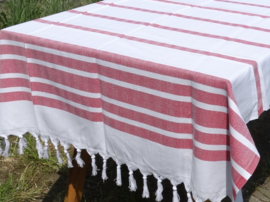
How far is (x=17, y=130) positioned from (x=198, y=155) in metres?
0.69

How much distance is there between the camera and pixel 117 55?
132 cm

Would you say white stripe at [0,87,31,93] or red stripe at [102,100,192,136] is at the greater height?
red stripe at [102,100,192,136]

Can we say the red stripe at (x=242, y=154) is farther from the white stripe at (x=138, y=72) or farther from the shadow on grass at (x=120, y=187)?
the shadow on grass at (x=120, y=187)

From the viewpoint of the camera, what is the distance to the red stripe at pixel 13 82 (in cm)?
159

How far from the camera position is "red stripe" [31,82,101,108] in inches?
56.3

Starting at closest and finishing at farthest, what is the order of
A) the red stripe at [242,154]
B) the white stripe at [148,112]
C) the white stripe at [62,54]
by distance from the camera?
1. the red stripe at [242,154]
2. the white stripe at [148,112]
3. the white stripe at [62,54]

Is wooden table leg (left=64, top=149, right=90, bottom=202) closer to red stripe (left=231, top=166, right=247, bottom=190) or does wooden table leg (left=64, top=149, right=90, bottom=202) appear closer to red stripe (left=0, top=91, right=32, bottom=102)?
red stripe (left=0, top=91, right=32, bottom=102)

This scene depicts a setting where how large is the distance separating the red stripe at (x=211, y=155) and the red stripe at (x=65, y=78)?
0.37 metres

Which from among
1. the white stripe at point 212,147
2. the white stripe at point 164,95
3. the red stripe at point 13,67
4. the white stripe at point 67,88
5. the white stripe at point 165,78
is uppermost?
the white stripe at point 165,78

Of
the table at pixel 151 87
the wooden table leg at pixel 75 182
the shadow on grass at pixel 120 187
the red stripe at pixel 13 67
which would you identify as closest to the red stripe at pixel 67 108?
the table at pixel 151 87

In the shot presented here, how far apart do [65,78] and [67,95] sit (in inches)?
2.3

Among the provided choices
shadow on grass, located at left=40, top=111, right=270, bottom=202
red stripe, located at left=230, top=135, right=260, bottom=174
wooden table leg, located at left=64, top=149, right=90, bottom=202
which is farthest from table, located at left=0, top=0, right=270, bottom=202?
shadow on grass, located at left=40, top=111, right=270, bottom=202

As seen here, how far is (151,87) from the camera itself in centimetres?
128

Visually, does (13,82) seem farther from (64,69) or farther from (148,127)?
(148,127)
